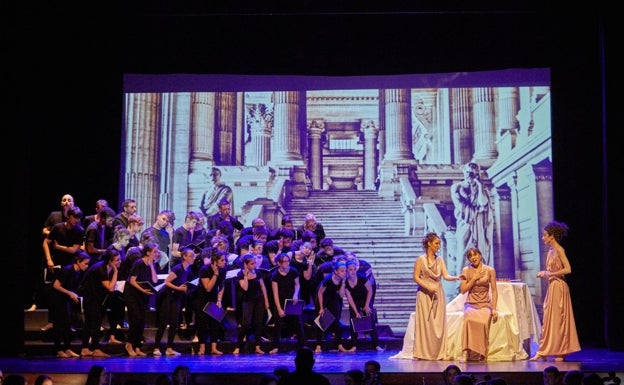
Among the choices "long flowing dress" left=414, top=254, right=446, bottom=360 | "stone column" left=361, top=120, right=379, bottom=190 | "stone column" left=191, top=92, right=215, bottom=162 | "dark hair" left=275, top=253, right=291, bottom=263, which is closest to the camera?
"long flowing dress" left=414, top=254, right=446, bottom=360

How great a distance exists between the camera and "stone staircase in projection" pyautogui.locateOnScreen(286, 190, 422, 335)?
13.4 meters

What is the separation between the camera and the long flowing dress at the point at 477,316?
925 centimetres

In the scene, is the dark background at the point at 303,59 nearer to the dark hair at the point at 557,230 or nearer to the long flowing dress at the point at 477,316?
the dark hair at the point at 557,230

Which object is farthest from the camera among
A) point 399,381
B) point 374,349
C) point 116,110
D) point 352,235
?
point 352,235

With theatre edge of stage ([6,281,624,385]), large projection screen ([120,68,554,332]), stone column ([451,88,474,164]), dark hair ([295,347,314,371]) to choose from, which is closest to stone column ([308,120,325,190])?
large projection screen ([120,68,554,332])

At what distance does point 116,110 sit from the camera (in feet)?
41.5

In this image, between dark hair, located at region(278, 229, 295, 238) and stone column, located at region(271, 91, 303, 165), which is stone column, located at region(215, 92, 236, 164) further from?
dark hair, located at region(278, 229, 295, 238)

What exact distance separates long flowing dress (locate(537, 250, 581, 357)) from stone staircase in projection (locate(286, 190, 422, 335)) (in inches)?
159

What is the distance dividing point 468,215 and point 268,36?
14.2 feet

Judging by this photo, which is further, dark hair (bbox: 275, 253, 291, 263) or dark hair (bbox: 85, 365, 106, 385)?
dark hair (bbox: 275, 253, 291, 263)

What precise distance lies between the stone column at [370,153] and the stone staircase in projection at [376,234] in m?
0.22

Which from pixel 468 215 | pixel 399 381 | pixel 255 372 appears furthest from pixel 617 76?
pixel 255 372

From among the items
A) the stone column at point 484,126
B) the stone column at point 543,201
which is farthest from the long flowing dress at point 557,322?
the stone column at point 484,126

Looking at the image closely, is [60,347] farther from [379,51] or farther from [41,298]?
[379,51]
